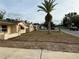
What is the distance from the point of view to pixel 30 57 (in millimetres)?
10922

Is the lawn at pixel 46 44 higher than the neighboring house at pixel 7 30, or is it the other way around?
the neighboring house at pixel 7 30

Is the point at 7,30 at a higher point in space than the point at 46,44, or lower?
higher

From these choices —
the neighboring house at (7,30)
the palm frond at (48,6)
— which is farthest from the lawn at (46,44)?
the palm frond at (48,6)

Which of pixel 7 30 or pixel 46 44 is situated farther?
pixel 7 30

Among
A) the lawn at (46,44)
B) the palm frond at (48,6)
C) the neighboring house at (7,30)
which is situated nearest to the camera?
the lawn at (46,44)

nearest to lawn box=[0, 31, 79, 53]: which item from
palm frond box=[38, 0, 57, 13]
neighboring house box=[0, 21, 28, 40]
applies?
neighboring house box=[0, 21, 28, 40]

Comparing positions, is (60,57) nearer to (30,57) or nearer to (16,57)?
(30,57)

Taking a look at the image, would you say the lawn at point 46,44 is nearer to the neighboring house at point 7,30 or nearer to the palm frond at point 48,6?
the neighboring house at point 7,30

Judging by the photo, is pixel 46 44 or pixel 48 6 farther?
pixel 48 6

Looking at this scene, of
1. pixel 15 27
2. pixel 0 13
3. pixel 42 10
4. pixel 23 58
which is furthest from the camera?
pixel 0 13

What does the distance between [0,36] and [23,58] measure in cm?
1441

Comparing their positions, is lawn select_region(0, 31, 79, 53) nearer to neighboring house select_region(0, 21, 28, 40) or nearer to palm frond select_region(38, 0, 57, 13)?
neighboring house select_region(0, 21, 28, 40)

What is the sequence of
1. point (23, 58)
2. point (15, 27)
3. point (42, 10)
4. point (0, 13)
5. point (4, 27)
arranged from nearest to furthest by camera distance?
point (23, 58)
point (4, 27)
point (15, 27)
point (42, 10)
point (0, 13)

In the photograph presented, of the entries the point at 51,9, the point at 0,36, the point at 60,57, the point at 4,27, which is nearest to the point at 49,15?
the point at 51,9
